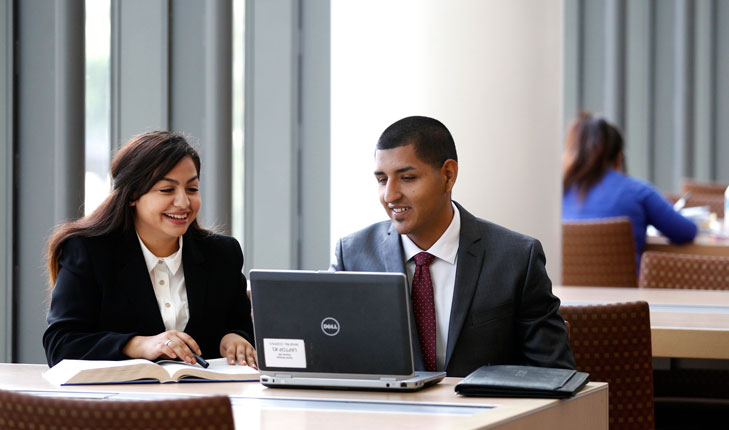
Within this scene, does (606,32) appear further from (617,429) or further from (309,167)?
(617,429)

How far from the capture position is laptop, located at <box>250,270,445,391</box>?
221cm

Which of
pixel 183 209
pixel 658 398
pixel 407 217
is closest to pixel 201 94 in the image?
pixel 183 209

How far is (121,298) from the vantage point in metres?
2.89

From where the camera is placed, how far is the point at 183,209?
292 centimetres

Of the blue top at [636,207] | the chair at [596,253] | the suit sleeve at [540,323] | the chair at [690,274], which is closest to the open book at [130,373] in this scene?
the suit sleeve at [540,323]

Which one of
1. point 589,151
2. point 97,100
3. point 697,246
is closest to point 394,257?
point 97,100

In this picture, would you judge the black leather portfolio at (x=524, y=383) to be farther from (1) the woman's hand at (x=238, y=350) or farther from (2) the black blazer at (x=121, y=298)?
(2) the black blazer at (x=121, y=298)

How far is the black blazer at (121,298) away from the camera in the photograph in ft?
9.02

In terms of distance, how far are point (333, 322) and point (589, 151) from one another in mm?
3597

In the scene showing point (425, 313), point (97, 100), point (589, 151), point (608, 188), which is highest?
point (97, 100)

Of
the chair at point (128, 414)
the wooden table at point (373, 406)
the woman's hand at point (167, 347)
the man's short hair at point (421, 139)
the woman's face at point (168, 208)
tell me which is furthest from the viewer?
the woman's face at point (168, 208)

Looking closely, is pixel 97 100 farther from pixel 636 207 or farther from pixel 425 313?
pixel 636 207

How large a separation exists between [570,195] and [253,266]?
1.89 m

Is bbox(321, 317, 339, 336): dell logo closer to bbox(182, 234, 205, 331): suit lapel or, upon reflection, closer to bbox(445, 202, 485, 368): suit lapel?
bbox(445, 202, 485, 368): suit lapel
